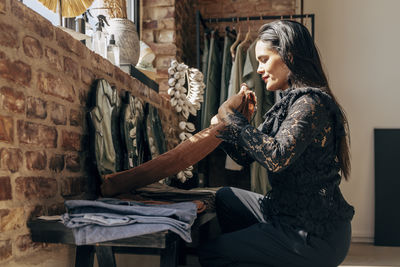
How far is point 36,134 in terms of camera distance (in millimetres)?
1183

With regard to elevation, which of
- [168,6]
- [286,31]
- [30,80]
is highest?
[168,6]

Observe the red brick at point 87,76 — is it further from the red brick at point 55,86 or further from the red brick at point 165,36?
the red brick at point 165,36

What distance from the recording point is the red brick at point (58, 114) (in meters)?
1.28

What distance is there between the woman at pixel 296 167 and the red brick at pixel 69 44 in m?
0.58

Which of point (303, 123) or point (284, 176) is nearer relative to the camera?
point (303, 123)

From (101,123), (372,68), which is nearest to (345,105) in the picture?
(372,68)

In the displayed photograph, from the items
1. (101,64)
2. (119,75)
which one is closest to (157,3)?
(119,75)

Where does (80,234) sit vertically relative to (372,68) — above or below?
below

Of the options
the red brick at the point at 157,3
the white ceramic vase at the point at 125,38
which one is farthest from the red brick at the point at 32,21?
the red brick at the point at 157,3

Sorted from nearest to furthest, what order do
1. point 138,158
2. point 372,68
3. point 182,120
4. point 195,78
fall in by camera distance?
point 138,158 → point 195,78 → point 182,120 → point 372,68

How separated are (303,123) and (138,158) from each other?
0.93m

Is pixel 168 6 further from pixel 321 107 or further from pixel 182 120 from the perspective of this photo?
pixel 321 107

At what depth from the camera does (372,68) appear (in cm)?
375

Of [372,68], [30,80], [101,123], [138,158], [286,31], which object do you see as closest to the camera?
[30,80]
